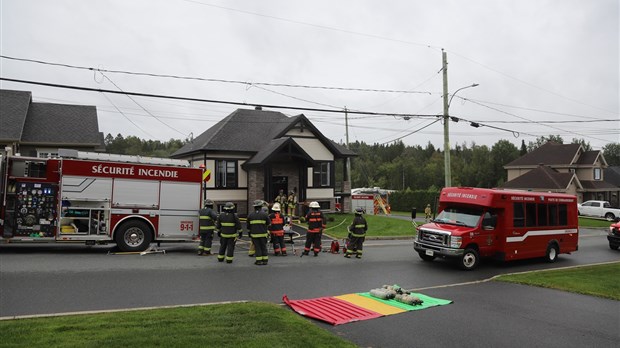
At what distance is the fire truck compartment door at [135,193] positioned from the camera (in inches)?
582

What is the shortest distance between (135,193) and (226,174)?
1395 cm

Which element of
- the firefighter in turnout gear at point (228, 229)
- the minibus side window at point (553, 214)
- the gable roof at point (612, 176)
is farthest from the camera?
the gable roof at point (612, 176)

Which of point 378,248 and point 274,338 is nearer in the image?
point 274,338

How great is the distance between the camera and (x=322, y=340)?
648cm

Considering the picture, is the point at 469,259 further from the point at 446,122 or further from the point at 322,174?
the point at 322,174

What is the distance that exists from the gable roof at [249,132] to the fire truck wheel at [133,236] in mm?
12891

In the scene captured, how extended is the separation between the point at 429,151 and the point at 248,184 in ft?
384

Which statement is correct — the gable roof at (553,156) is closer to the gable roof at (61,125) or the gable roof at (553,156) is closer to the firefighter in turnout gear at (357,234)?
the firefighter in turnout gear at (357,234)

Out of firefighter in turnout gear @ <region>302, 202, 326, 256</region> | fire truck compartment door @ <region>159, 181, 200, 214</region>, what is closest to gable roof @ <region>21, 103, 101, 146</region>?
fire truck compartment door @ <region>159, 181, 200, 214</region>

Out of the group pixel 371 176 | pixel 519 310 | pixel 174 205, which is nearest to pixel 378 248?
pixel 174 205

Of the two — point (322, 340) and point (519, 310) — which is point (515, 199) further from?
point (322, 340)

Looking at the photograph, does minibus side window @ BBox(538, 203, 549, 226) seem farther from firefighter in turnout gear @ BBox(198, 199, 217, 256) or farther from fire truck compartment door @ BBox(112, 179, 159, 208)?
fire truck compartment door @ BBox(112, 179, 159, 208)

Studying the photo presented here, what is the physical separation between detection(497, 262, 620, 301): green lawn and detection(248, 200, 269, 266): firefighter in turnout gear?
21.2 ft

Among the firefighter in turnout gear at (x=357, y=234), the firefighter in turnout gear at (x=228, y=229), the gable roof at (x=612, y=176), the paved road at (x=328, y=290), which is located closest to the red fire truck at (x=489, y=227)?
the paved road at (x=328, y=290)
